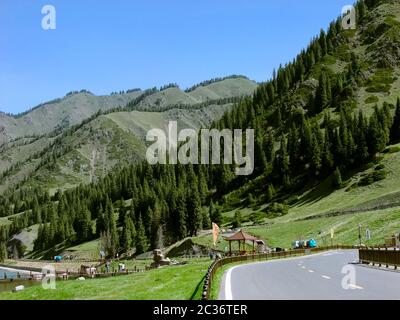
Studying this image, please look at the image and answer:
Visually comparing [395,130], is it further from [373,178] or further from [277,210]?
[277,210]

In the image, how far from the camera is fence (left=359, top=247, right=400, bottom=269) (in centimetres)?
3328

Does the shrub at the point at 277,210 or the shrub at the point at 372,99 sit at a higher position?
the shrub at the point at 372,99

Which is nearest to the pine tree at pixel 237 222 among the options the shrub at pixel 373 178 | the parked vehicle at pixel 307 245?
the shrub at pixel 373 178

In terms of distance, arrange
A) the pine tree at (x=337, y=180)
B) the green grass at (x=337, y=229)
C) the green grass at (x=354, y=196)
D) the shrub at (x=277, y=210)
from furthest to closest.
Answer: the pine tree at (x=337, y=180) < the shrub at (x=277, y=210) < the green grass at (x=354, y=196) < the green grass at (x=337, y=229)

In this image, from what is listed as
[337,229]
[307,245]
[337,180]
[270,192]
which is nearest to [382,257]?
[307,245]

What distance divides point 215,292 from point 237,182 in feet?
550

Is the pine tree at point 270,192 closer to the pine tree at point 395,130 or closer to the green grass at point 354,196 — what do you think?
the green grass at point 354,196

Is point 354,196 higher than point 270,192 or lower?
higher

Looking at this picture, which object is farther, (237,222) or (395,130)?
(395,130)

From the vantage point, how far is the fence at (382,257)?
33.3m

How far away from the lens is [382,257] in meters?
36.0

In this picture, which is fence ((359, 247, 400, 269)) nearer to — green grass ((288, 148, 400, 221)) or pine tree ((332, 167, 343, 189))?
green grass ((288, 148, 400, 221))

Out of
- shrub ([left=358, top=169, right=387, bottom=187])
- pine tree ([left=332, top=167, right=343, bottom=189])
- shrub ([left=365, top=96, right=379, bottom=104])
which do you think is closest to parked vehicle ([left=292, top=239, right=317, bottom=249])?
shrub ([left=358, top=169, right=387, bottom=187])
